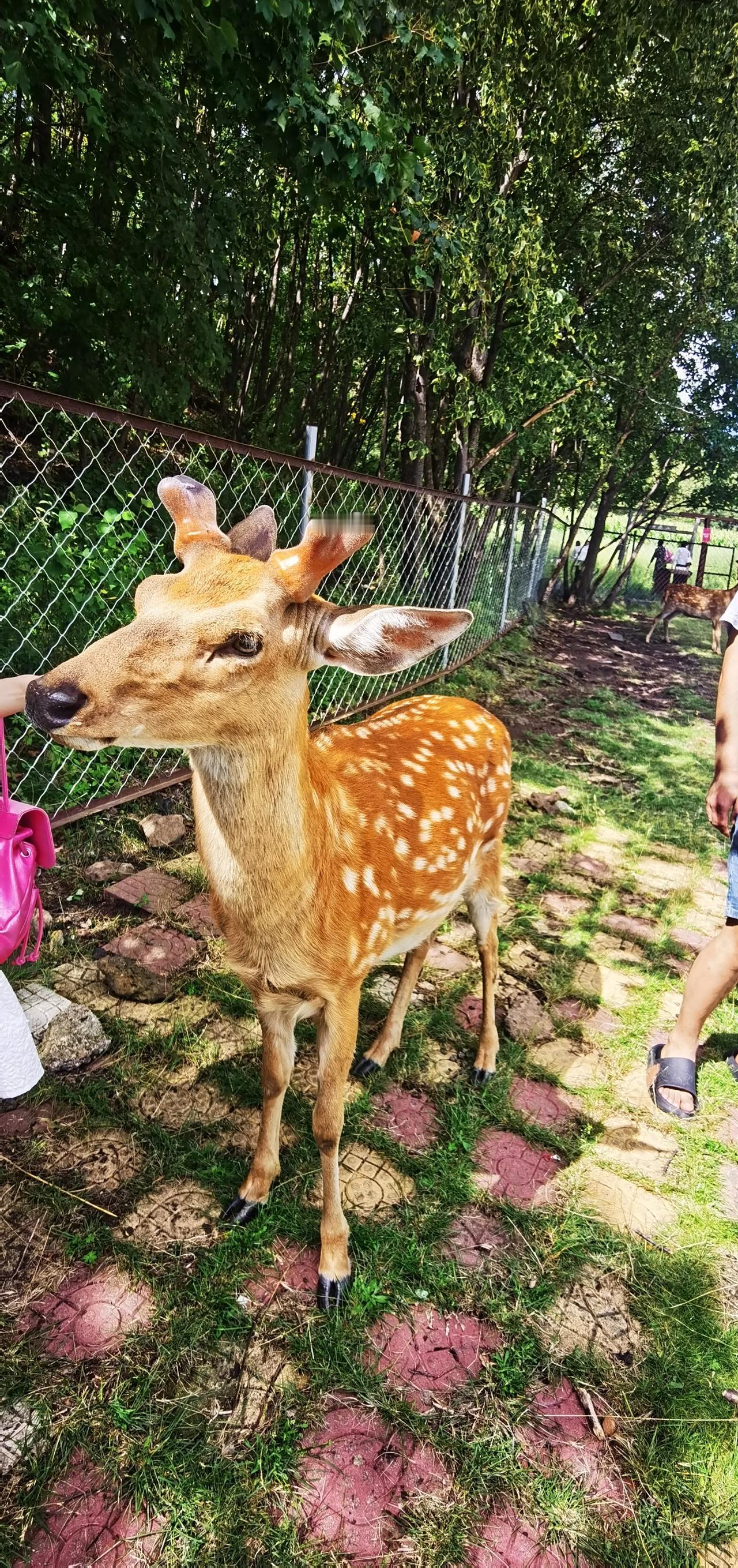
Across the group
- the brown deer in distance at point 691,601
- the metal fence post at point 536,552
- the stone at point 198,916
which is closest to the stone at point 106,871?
the stone at point 198,916

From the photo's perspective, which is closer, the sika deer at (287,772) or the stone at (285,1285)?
the sika deer at (287,772)

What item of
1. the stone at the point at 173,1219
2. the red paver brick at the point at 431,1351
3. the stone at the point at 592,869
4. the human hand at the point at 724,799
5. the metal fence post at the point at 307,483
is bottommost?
the red paver brick at the point at 431,1351

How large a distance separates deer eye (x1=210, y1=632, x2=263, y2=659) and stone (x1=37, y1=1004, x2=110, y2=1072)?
5.34 ft

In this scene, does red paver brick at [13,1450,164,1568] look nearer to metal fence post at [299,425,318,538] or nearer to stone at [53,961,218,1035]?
stone at [53,961,218,1035]

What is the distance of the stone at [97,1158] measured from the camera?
2.25 m

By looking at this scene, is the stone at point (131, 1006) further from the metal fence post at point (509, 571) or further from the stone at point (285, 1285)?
the metal fence post at point (509, 571)

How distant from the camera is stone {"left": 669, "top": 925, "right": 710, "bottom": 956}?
398 centimetres

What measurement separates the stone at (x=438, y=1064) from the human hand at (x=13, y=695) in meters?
2.01

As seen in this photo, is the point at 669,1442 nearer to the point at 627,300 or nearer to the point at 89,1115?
the point at 89,1115

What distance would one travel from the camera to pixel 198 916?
3.44 metres

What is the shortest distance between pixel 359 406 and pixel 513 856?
8.77m

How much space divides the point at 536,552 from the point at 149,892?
11678 mm

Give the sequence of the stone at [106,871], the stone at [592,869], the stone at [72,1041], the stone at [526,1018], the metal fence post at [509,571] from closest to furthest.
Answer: the stone at [72,1041] < the stone at [526,1018] < the stone at [106,871] < the stone at [592,869] < the metal fence post at [509,571]

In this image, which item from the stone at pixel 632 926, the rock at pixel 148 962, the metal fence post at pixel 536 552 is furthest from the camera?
the metal fence post at pixel 536 552
